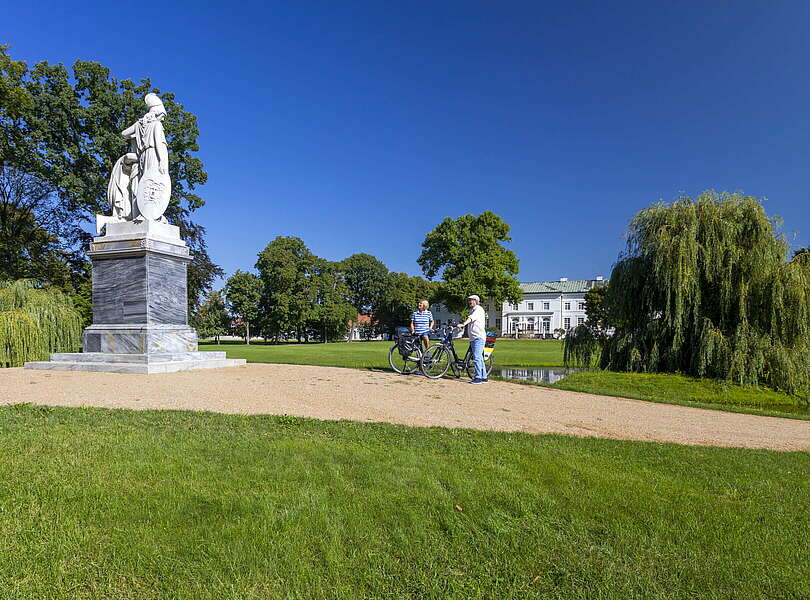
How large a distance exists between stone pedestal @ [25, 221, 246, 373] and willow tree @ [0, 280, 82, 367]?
1.53m

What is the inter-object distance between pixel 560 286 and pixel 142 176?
87.4 meters

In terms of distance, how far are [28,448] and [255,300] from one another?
4834cm

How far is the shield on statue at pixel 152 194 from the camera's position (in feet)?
39.9

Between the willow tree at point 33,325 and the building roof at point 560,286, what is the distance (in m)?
81.1

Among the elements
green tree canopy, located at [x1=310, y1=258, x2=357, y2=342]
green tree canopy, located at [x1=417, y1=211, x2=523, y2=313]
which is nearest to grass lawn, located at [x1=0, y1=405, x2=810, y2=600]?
green tree canopy, located at [x1=417, y1=211, x2=523, y2=313]

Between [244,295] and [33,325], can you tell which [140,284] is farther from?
[244,295]

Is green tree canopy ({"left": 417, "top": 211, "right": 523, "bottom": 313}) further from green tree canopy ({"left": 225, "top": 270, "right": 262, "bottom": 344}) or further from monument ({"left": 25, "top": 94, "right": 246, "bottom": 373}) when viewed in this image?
monument ({"left": 25, "top": 94, "right": 246, "bottom": 373})

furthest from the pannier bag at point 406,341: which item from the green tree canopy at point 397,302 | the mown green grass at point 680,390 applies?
the green tree canopy at point 397,302

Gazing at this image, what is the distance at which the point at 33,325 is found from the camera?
41.2ft

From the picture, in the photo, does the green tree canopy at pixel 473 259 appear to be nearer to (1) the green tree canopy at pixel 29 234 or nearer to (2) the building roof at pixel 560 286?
(1) the green tree canopy at pixel 29 234

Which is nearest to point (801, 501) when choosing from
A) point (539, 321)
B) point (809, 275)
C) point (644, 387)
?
point (644, 387)

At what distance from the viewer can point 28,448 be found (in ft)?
13.2

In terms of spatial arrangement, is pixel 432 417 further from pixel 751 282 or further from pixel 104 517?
pixel 751 282

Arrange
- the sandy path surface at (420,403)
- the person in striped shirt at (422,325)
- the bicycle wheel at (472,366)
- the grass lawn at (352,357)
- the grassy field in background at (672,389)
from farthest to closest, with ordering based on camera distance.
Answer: the grass lawn at (352,357)
the person in striped shirt at (422,325)
the bicycle wheel at (472,366)
the grassy field in background at (672,389)
the sandy path surface at (420,403)
